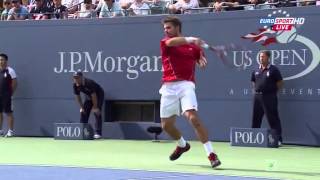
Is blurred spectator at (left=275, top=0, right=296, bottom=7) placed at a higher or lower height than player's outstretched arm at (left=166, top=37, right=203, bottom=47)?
higher

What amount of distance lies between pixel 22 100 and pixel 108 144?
3863mm

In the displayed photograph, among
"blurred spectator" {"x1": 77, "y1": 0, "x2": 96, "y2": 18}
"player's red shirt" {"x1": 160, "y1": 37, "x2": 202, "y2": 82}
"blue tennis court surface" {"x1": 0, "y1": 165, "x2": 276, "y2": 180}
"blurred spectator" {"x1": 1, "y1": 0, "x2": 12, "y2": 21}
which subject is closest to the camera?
"blue tennis court surface" {"x1": 0, "y1": 165, "x2": 276, "y2": 180}

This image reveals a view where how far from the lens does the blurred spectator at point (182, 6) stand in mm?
16156

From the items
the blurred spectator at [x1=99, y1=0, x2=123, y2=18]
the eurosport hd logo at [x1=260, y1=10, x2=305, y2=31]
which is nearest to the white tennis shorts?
the eurosport hd logo at [x1=260, y1=10, x2=305, y2=31]

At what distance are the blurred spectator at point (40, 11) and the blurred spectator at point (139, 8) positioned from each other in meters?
2.40

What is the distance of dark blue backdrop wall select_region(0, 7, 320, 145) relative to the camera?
1472 cm

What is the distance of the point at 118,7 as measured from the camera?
17281 mm

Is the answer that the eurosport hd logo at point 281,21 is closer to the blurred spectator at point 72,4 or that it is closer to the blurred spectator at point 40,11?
the blurred spectator at point 72,4

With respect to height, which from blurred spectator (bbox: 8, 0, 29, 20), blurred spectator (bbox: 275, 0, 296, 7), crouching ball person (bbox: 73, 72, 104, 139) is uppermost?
blurred spectator (bbox: 275, 0, 296, 7)

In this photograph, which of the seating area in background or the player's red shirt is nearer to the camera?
the player's red shirt

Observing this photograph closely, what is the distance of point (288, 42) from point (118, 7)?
456cm

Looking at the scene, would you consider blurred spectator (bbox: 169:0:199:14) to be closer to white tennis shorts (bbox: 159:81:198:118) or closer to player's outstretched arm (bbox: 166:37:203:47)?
white tennis shorts (bbox: 159:81:198:118)

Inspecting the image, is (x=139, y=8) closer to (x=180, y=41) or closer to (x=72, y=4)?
(x=72, y=4)

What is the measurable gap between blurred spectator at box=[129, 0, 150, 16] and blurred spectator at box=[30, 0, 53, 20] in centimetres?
240
